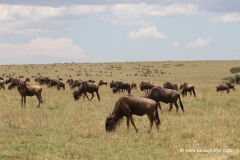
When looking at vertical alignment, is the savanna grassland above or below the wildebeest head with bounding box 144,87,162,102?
below

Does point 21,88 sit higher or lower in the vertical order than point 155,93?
lower

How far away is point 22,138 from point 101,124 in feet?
13.4

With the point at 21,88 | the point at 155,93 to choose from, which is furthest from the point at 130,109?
the point at 21,88

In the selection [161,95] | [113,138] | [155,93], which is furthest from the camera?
[161,95]

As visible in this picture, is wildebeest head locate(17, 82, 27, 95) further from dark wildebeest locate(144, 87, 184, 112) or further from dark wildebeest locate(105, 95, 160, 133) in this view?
dark wildebeest locate(105, 95, 160, 133)

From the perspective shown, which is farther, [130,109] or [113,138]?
[130,109]

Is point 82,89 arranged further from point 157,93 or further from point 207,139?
point 207,139

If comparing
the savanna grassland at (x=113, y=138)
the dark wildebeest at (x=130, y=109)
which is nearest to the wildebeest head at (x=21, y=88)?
the savanna grassland at (x=113, y=138)

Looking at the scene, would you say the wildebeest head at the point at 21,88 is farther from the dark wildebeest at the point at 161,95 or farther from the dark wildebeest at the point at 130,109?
the dark wildebeest at the point at 130,109

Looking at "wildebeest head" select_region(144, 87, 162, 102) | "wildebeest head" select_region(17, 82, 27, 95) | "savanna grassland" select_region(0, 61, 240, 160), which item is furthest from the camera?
"wildebeest head" select_region(17, 82, 27, 95)

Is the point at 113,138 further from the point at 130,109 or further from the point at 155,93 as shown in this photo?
the point at 155,93

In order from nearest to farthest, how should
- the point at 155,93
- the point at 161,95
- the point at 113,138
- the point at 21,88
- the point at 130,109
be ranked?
1. the point at 113,138
2. the point at 130,109
3. the point at 155,93
4. the point at 161,95
5. the point at 21,88

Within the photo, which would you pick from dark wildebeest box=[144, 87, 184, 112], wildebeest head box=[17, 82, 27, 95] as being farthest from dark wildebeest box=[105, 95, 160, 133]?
wildebeest head box=[17, 82, 27, 95]

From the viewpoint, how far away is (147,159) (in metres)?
10.3
